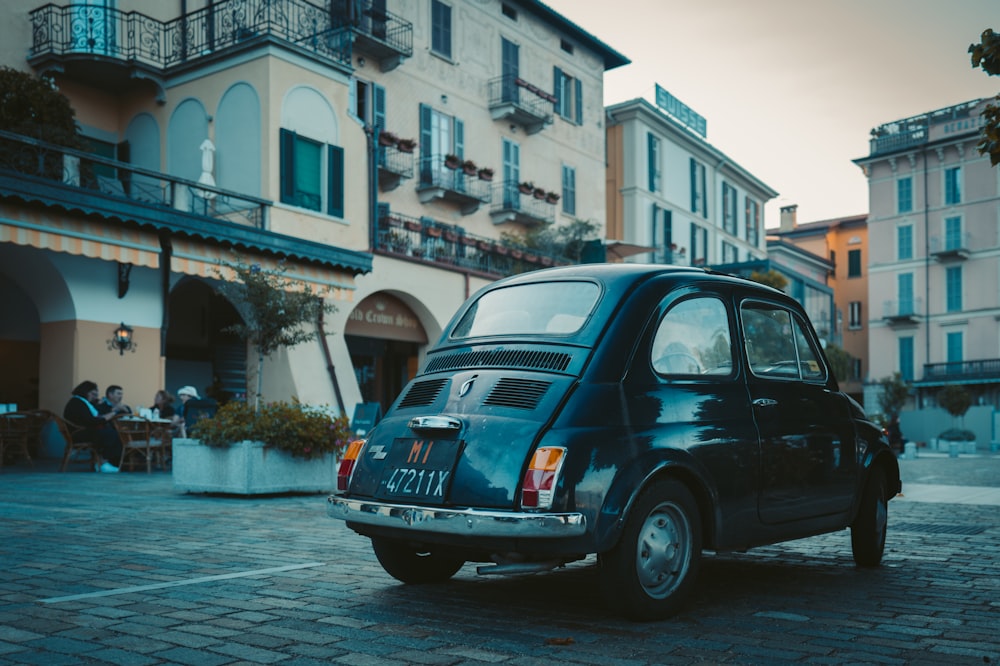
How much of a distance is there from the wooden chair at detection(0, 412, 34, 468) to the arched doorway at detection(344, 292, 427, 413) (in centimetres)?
815

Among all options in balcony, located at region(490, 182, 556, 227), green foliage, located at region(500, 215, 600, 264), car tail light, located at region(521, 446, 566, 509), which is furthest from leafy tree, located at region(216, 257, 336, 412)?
balcony, located at region(490, 182, 556, 227)

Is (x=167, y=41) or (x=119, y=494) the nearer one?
(x=119, y=494)

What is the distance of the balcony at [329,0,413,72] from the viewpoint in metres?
22.8

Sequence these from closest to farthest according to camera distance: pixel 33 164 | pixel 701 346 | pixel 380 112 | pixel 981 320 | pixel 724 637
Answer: pixel 724 637 → pixel 701 346 → pixel 33 164 → pixel 380 112 → pixel 981 320

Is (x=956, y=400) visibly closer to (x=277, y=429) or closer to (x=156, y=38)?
(x=156, y=38)

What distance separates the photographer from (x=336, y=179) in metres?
20.8

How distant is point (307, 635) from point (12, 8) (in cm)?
1939

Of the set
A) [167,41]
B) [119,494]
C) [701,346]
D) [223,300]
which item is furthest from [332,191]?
[701,346]

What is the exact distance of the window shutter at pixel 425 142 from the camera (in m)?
25.8

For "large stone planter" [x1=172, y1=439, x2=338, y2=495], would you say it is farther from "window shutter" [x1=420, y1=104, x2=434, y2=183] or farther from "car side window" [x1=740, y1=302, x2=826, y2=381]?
"window shutter" [x1=420, y1=104, x2=434, y2=183]

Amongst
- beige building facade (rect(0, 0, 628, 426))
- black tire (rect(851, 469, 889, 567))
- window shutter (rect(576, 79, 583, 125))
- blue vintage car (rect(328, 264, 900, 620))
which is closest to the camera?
blue vintage car (rect(328, 264, 900, 620))

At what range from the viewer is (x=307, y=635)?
411 cm

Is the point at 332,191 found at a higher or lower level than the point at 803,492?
higher

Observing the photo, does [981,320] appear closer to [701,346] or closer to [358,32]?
[358,32]
